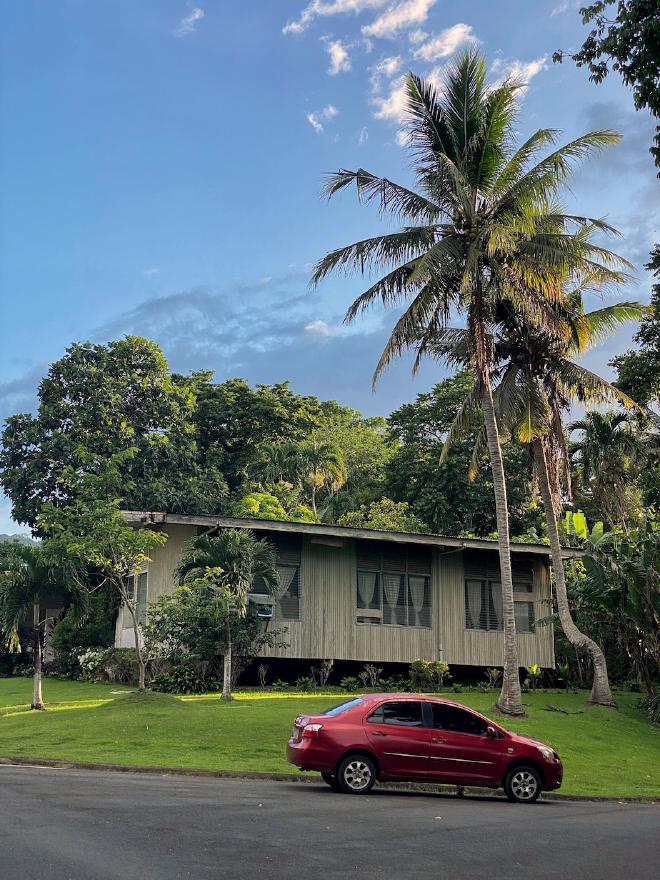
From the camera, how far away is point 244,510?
40.1m

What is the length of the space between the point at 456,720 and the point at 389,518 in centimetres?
2857

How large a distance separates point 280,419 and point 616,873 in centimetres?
4618

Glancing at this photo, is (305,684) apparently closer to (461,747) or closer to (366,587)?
(366,587)

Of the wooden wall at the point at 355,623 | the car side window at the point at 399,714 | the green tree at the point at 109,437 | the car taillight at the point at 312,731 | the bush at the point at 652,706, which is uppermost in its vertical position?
the green tree at the point at 109,437

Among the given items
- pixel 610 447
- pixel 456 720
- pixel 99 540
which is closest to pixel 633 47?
pixel 456 720

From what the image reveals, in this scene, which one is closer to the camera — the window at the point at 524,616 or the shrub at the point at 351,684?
the shrub at the point at 351,684

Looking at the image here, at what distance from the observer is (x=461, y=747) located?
45.1 feet

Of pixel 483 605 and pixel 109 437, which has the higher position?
pixel 109 437

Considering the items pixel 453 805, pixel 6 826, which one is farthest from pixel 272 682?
pixel 6 826

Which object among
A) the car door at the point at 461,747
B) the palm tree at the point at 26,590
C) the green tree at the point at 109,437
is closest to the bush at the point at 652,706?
the car door at the point at 461,747

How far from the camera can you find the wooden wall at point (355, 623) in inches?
1115

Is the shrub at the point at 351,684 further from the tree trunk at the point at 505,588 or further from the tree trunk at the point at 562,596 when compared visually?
the tree trunk at the point at 562,596

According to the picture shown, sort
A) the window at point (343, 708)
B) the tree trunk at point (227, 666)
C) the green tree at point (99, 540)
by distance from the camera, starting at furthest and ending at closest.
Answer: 1. the green tree at point (99, 540)
2. the tree trunk at point (227, 666)
3. the window at point (343, 708)

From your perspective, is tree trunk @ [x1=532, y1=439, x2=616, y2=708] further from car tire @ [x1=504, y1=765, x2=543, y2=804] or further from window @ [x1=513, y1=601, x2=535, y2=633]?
car tire @ [x1=504, y1=765, x2=543, y2=804]
